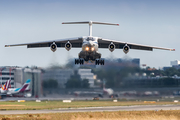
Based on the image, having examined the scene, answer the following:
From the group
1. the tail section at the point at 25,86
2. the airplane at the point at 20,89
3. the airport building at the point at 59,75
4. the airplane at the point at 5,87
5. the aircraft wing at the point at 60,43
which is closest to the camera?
the aircraft wing at the point at 60,43

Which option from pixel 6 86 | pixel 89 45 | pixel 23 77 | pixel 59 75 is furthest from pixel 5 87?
pixel 89 45

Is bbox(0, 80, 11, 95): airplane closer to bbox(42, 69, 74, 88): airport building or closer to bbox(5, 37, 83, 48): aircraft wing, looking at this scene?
bbox(42, 69, 74, 88): airport building

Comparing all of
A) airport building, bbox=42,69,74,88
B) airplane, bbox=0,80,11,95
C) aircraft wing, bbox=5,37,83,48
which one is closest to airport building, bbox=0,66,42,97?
airplane, bbox=0,80,11,95

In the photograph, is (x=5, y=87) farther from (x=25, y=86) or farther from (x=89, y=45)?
(x=89, y=45)

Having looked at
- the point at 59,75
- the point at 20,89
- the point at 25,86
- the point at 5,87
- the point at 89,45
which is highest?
the point at 89,45

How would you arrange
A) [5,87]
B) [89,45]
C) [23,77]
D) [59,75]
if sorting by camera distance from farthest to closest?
[5,87]
[23,77]
[59,75]
[89,45]

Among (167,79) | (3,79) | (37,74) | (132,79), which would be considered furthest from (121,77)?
(3,79)

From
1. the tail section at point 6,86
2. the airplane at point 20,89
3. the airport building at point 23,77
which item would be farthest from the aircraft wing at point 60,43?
the tail section at point 6,86

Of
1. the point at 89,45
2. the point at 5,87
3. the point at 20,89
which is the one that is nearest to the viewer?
the point at 89,45

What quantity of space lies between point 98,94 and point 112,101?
3.68 m

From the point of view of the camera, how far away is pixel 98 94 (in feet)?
164

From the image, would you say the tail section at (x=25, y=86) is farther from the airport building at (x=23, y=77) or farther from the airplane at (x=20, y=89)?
the airport building at (x=23, y=77)

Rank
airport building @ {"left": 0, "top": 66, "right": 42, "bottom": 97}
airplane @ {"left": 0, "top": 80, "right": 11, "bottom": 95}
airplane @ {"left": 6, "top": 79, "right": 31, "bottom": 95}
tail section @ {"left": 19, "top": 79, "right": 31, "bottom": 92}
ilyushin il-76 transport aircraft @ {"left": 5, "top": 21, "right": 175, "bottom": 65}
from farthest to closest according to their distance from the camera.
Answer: airplane @ {"left": 0, "top": 80, "right": 11, "bottom": 95} < airplane @ {"left": 6, "top": 79, "right": 31, "bottom": 95} < tail section @ {"left": 19, "top": 79, "right": 31, "bottom": 92} < airport building @ {"left": 0, "top": 66, "right": 42, "bottom": 97} < ilyushin il-76 transport aircraft @ {"left": 5, "top": 21, "right": 175, "bottom": 65}

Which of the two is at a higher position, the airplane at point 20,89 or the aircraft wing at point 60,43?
the aircraft wing at point 60,43
